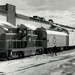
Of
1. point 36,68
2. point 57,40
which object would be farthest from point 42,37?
point 36,68

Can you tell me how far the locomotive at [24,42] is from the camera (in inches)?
925

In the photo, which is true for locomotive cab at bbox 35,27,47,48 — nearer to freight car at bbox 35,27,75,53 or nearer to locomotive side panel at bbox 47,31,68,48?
freight car at bbox 35,27,75,53

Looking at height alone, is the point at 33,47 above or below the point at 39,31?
below

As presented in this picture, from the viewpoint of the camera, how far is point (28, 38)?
2653 cm

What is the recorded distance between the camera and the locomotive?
23.5 m

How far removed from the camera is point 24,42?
25.9m

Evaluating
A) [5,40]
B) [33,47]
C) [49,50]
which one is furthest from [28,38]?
[49,50]

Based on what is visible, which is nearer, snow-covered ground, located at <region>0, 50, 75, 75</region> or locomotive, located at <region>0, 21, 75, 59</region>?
snow-covered ground, located at <region>0, 50, 75, 75</region>

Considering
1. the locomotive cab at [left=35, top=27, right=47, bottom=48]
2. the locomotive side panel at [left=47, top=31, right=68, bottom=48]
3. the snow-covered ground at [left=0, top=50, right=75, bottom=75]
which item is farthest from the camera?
the locomotive side panel at [left=47, top=31, right=68, bottom=48]

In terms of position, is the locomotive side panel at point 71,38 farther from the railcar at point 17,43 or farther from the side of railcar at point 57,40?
the railcar at point 17,43

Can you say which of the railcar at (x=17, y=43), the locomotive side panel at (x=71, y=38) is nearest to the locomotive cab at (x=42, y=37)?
the railcar at (x=17, y=43)

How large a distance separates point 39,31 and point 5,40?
31.2 ft

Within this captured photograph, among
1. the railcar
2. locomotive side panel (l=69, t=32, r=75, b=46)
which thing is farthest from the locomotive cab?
locomotive side panel (l=69, t=32, r=75, b=46)

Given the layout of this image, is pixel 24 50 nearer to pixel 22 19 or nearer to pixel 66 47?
pixel 66 47
